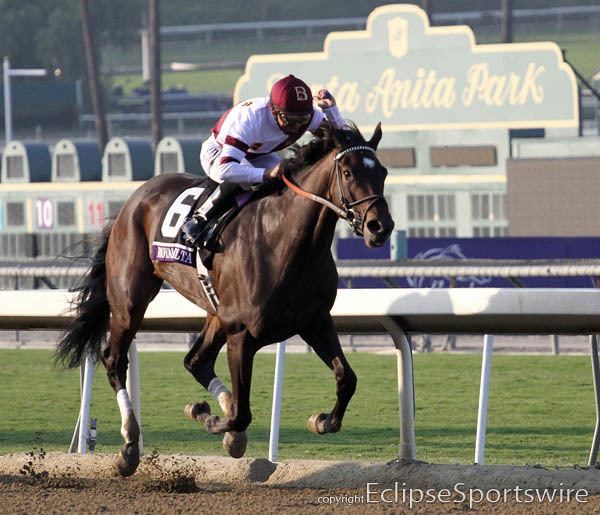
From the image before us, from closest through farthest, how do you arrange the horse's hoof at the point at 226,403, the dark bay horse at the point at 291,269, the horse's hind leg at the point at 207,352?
the dark bay horse at the point at 291,269 < the horse's hoof at the point at 226,403 < the horse's hind leg at the point at 207,352

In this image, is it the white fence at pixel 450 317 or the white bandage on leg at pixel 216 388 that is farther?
the white bandage on leg at pixel 216 388

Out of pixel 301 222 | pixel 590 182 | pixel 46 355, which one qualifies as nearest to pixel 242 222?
pixel 301 222

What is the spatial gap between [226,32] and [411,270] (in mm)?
76017

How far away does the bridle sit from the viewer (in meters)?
5.16

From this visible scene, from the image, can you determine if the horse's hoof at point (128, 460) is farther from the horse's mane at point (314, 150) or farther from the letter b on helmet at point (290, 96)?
the letter b on helmet at point (290, 96)

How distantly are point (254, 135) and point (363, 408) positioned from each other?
3.81 metres

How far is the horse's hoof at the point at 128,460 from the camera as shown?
5.79 meters

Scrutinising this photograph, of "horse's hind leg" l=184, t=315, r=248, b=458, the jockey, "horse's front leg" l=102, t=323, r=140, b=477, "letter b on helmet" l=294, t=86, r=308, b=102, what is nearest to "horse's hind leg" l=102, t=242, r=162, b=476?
"horse's front leg" l=102, t=323, r=140, b=477

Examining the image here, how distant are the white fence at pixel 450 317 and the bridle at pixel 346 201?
54cm

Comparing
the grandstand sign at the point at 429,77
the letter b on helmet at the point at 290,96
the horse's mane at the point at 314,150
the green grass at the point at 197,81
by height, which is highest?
the letter b on helmet at the point at 290,96

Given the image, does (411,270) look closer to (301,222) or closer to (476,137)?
(301,222)

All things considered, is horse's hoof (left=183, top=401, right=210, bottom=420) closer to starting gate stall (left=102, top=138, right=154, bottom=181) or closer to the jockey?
the jockey

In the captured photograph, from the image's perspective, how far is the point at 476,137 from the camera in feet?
76.0

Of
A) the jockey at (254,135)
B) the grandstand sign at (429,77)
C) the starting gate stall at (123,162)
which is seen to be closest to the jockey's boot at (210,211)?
the jockey at (254,135)
